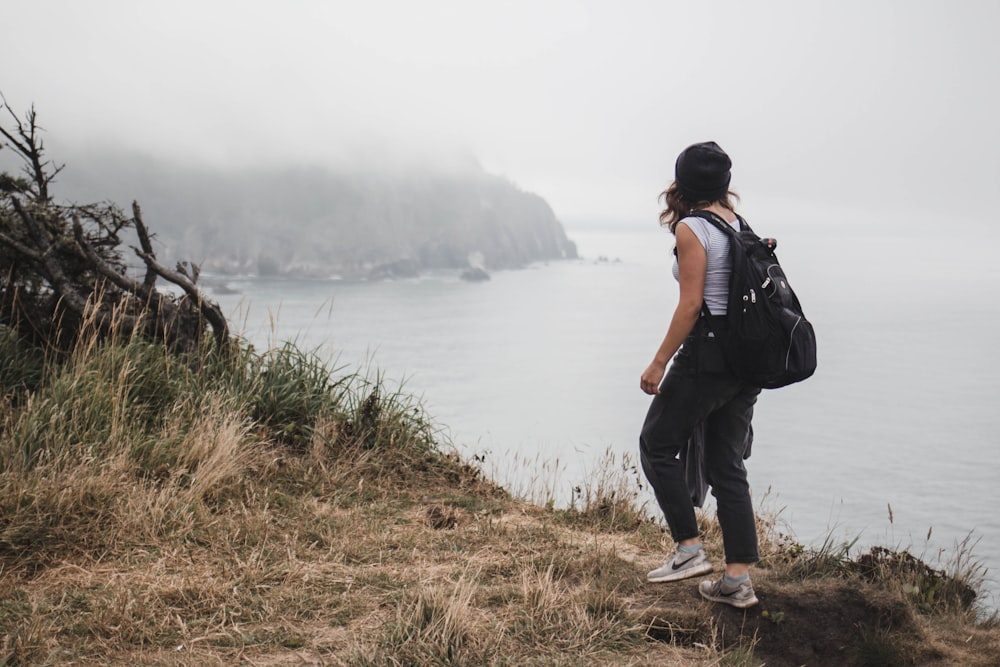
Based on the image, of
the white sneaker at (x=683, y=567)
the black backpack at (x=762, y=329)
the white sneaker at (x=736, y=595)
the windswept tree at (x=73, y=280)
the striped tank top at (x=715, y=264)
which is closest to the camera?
the black backpack at (x=762, y=329)

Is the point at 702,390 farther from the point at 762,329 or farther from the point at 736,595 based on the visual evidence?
the point at 736,595

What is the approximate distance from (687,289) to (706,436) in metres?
0.71

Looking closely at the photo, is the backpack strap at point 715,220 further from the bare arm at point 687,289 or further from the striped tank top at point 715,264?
the bare arm at point 687,289

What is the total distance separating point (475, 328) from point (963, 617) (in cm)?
7059

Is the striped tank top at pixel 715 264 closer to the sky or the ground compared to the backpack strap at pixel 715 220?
closer to the ground

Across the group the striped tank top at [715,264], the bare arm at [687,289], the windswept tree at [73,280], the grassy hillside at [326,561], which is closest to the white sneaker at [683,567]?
the grassy hillside at [326,561]

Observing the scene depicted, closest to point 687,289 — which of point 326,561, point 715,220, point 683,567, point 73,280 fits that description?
point 715,220

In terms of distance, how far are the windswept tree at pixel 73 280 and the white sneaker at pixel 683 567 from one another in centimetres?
390

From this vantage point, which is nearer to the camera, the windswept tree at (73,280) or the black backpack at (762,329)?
the black backpack at (762,329)

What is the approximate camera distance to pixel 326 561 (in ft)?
13.1

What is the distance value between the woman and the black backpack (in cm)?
7

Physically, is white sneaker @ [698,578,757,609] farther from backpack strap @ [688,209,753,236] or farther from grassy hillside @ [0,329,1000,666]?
backpack strap @ [688,209,753,236]

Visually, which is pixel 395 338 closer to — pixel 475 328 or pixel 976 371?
pixel 475 328

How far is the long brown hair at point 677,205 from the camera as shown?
3.27 m
